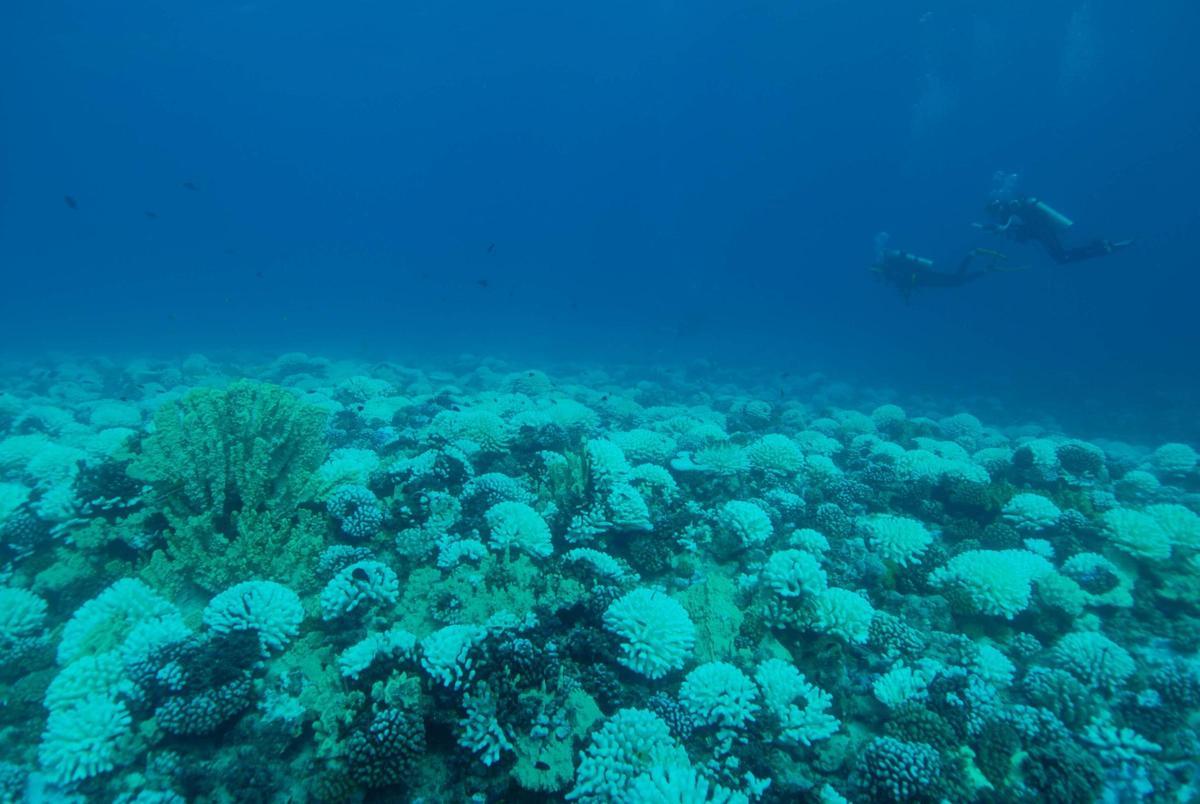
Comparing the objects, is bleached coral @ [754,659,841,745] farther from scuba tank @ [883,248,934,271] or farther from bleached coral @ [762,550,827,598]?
scuba tank @ [883,248,934,271]

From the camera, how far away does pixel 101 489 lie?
6.00m

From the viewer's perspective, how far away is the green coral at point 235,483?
530cm

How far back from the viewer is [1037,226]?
2306cm

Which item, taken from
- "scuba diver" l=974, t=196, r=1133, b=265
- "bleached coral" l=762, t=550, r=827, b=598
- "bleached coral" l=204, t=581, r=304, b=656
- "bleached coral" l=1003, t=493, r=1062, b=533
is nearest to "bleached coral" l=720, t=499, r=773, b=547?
"bleached coral" l=762, t=550, r=827, b=598

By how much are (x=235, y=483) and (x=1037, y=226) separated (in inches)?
1232

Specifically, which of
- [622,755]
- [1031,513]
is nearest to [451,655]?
[622,755]

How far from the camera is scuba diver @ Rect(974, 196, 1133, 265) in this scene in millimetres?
21734

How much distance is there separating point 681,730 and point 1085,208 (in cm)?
16271

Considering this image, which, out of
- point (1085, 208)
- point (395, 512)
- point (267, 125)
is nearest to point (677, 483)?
point (395, 512)

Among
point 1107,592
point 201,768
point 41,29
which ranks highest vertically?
point 41,29

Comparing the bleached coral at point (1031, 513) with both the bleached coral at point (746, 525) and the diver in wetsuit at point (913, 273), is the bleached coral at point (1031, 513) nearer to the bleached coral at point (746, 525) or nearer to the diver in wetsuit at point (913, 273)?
the bleached coral at point (746, 525)

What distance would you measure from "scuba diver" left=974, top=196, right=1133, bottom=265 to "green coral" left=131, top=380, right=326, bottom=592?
27659 mm

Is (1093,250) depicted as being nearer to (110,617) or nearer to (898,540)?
(898,540)

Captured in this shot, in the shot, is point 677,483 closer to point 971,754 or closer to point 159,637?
point 971,754
